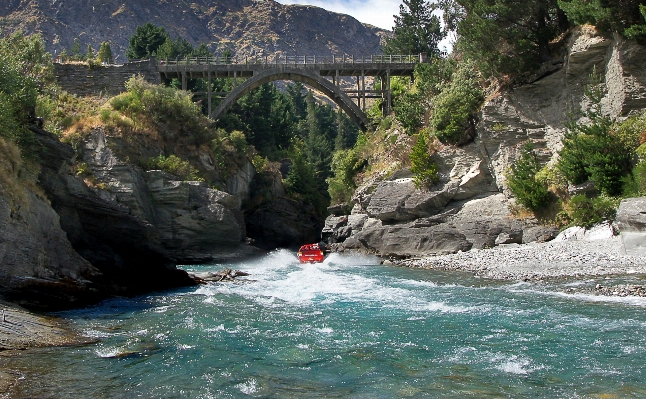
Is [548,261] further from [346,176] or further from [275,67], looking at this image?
[275,67]

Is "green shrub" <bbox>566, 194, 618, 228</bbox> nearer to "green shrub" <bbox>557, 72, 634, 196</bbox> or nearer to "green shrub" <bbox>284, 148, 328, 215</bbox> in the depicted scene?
"green shrub" <bbox>557, 72, 634, 196</bbox>

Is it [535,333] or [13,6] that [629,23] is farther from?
[13,6]

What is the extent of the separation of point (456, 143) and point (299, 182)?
22.2 metres

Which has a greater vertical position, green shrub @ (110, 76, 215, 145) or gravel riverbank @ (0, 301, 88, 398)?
green shrub @ (110, 76, 215, 145)

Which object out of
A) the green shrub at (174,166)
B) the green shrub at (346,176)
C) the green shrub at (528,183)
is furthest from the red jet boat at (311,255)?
the green shrub at (528,183)

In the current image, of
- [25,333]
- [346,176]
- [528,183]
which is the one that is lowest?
[25,333]

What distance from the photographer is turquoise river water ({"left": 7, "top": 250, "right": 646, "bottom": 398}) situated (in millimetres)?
9422

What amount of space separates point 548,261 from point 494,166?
11.2 meters

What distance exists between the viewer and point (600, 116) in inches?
1080

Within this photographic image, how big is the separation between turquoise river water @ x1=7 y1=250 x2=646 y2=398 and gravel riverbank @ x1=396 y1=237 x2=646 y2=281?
8.91 feet

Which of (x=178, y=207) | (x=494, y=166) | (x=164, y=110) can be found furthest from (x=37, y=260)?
(x=494, y=166)

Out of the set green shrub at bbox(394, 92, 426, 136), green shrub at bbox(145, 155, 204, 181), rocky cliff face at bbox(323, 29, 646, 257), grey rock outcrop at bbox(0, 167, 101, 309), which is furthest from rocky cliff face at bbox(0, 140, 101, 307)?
green shrub at bbox(394, 92, 426, 136)

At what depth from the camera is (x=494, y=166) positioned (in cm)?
3300

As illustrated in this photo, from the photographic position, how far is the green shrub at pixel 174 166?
35.1 meters
